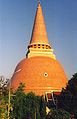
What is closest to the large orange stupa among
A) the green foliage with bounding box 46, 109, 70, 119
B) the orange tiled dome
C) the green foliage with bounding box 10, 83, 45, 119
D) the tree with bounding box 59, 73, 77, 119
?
the orange tiled dome

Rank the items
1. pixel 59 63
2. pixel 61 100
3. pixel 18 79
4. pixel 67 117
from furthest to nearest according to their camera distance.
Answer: pixel 59 63
pixel 18 79
pixel 61 100
pixel 67 117

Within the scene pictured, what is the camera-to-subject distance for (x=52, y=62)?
165ft

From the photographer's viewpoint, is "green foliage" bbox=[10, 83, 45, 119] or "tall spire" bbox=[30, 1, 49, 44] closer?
"green foliage" bbox=[10, 83, 45, 119]

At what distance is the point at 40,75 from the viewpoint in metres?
47.7

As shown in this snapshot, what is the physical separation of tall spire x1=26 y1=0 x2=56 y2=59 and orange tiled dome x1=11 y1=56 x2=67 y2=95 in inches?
55.9

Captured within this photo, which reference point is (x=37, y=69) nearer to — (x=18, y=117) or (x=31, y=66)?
(x=31, y=66)

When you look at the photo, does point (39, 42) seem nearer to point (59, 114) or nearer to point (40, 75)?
point (40, 75)

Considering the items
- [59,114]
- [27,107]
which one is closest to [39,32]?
[27,107]

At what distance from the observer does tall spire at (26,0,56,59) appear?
171ft

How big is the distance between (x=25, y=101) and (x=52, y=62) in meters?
18.5

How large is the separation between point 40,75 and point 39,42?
6.79m

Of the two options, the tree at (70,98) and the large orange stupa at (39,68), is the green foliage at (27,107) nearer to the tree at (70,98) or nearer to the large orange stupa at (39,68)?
the tree at (70,98)

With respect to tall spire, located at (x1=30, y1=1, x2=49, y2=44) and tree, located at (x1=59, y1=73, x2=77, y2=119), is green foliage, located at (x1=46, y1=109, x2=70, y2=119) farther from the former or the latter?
tall spire, located at (x1=30, y1=1, x2=49, y2=44)

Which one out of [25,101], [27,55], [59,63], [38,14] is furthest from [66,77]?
[25,101]
